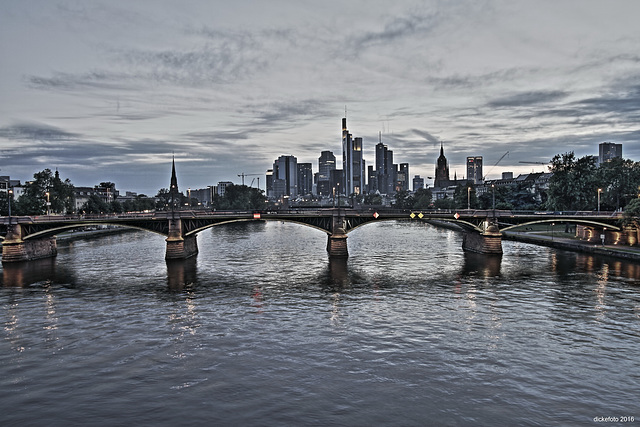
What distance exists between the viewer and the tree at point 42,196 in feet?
410

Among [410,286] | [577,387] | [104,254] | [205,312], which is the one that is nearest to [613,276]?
[410,286]

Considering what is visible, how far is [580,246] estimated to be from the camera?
87.9 metres

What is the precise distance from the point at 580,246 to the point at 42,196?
147 m

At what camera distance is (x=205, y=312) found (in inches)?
1693

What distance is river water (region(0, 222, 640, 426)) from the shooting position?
2331cm

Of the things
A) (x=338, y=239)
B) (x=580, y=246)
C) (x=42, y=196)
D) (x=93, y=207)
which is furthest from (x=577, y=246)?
(x=93, y=207)

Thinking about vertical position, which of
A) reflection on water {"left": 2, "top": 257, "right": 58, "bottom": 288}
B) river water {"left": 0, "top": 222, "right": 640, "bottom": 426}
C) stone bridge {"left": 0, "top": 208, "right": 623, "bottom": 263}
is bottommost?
river water {"left": 0, "top": 222, "right": 640, "bottom": 426}

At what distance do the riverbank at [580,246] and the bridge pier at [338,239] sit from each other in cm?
4930

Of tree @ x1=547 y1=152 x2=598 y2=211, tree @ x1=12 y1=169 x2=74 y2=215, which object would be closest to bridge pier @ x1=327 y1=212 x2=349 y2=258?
tree @ x1=547 y1=152 x2=598 y2=211

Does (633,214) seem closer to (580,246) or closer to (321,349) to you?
(580,246)

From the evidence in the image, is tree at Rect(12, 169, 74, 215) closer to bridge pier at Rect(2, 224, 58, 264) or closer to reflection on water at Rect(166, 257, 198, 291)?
bridge pier at Rect(2, 224, 58, 264)

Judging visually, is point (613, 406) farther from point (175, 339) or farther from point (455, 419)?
point (175, 339)

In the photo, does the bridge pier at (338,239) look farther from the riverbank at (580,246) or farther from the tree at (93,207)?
the tree at (93,207)

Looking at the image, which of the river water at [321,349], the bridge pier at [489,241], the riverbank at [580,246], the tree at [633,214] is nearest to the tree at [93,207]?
the river water at [321,349]
